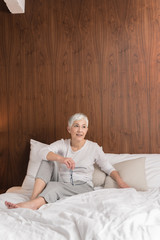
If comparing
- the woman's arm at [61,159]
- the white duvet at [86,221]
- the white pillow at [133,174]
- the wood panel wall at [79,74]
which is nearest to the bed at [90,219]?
the white duvet at [86,221]

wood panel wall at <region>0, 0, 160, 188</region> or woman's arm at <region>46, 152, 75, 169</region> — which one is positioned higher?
wood panel wall at <region>0, 0, 160, 188</region>

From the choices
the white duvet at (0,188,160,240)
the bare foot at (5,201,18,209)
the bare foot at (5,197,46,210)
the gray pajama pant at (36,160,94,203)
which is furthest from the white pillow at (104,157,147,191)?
the bare foot at (5,201,18,209)

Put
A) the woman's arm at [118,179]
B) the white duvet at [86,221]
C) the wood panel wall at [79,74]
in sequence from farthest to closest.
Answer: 1. the wood panel wall at [79,74]
2. the woman's arm at [118,179]
3. the white duvet at [86,221]

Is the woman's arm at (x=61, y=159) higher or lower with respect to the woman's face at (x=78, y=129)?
lower

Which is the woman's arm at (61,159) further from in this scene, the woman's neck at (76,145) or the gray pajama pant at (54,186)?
the woman's neck at (76,145)

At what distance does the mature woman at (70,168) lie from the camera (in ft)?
6.62

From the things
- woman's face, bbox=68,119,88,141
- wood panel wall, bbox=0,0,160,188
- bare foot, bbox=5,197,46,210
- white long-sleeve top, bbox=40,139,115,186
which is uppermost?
wood panel wall, bbox=0,0,160,188

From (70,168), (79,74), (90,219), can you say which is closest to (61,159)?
(70,168)

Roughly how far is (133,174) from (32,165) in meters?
1.01

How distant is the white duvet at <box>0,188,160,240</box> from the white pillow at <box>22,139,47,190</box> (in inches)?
31.3

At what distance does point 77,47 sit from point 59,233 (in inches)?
85.7

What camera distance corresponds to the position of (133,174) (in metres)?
2.33

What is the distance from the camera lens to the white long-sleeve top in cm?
227

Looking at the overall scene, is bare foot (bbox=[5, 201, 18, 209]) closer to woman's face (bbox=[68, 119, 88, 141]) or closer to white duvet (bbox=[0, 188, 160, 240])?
white duvet (bbox=[0, 188, 160, 240])
